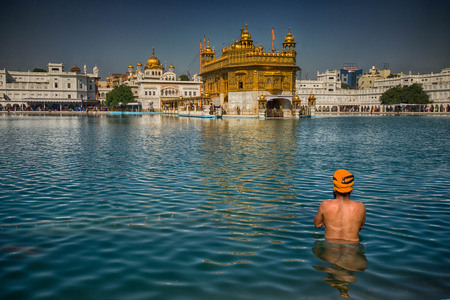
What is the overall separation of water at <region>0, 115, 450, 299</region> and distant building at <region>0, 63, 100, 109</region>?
100 metres

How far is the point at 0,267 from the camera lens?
508 centimetres

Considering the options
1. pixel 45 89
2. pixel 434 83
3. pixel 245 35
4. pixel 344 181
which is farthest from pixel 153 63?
pixel 344 181

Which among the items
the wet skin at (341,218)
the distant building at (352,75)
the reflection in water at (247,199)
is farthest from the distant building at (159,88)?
the distant building at (352,75)

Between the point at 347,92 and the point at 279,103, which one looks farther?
the point at 347,92

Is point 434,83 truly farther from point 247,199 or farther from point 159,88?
point 247,199

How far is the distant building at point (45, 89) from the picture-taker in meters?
100

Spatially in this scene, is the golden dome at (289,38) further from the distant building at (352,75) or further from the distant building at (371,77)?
the distant building at (352,75)

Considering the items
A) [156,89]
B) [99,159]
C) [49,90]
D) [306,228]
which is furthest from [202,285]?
[49,90]

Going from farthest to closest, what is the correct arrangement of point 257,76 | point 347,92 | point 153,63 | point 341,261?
point 347,92 < point 153,63 < point 257,76 < point 341,261

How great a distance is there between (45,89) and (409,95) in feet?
306

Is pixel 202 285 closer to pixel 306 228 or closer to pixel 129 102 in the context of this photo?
pixel 306 228

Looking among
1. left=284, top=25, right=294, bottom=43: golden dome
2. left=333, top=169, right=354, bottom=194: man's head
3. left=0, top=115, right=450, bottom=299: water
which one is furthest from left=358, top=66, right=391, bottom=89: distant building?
left=333, top=169, right=354, bottom=194: man's head

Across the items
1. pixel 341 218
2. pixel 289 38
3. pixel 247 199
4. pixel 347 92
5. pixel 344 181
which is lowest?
pixel 247 199

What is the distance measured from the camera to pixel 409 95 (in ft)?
291
